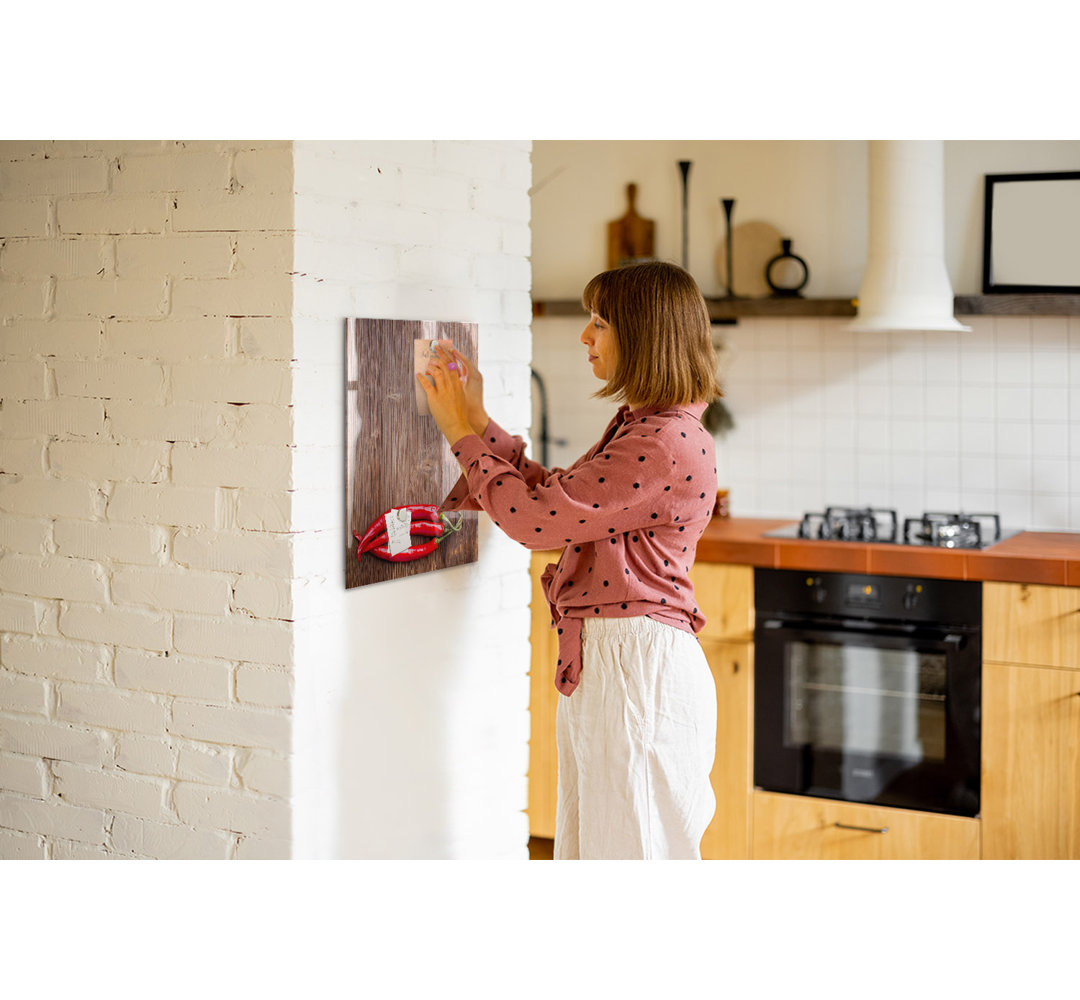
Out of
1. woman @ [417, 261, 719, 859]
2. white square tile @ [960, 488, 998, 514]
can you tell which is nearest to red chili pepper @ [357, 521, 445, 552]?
woman @ [417, 261, 719, 859]

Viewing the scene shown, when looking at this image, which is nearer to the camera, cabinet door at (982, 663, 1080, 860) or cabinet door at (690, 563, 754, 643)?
cabinet door at (982, 663, 1080, 860)

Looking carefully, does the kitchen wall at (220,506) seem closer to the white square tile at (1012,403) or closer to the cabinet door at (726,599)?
the cabinet door at (726,599)

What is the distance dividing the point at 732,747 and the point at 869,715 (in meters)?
0.37

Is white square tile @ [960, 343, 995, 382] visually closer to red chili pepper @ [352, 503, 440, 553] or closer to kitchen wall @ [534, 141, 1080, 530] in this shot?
kitchen wall @ [534, 141, 1080, 530]

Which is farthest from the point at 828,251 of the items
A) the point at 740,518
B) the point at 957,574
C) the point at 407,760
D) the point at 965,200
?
the point at 407,760

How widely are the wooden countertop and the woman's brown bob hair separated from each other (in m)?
1.29

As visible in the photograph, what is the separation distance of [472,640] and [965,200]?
2137 mm

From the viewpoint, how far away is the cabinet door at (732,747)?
3.42 meters

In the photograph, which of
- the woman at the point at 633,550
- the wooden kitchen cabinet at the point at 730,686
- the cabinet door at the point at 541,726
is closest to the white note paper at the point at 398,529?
the woman at the point at 633,550

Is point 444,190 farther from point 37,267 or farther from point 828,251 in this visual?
point 828,251

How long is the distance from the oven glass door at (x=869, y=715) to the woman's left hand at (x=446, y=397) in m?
1.45

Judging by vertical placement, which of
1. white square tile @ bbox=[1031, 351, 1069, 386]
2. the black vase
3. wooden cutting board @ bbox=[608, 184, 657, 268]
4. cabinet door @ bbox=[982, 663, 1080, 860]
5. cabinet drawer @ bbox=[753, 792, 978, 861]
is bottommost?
cabinet drawer @ bbox=[753, 792, 978, 861]

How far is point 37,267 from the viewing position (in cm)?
221

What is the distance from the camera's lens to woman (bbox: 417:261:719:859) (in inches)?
80.4
